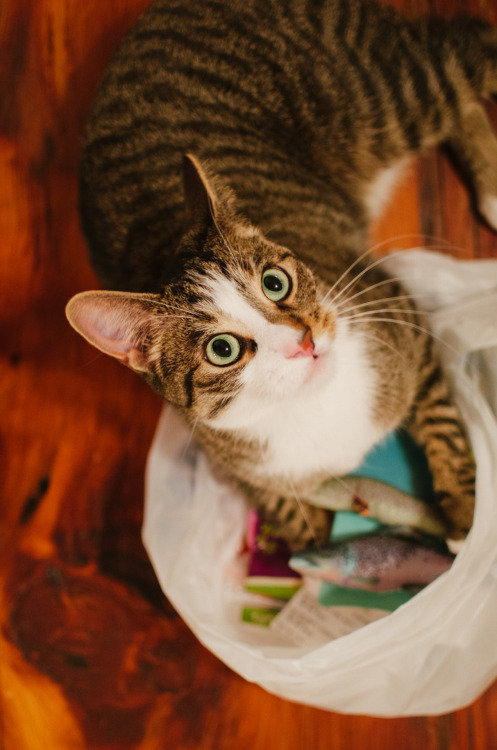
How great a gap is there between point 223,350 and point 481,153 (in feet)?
3.80

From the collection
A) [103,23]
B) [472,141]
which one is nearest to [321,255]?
[472,141]

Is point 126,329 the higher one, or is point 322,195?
point 322,195

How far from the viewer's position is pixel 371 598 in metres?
1.29

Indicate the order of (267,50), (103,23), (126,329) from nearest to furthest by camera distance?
(126,329)
(267,50)
(103,23)

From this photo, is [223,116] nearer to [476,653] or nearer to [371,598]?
[371,598]

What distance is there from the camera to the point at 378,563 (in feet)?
3.99

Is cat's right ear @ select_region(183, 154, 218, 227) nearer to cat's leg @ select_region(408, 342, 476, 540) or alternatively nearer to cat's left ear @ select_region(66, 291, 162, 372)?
cat's left ear @ select_region(66, 291, 162, 372)

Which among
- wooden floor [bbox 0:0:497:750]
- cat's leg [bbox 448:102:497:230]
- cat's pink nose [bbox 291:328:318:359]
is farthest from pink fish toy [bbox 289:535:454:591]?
cat's leg [bbox 448:102:497:230]

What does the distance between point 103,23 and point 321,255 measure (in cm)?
116

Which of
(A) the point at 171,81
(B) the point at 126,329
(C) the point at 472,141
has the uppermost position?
(C) the point at 472,141

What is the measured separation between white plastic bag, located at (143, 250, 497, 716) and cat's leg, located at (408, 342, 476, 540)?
43 mm

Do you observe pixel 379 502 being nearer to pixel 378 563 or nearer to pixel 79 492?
pixel 378 563

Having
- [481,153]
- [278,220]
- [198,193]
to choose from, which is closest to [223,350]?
[198,193]

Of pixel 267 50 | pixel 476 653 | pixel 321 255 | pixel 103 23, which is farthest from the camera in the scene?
pixel 103 23
